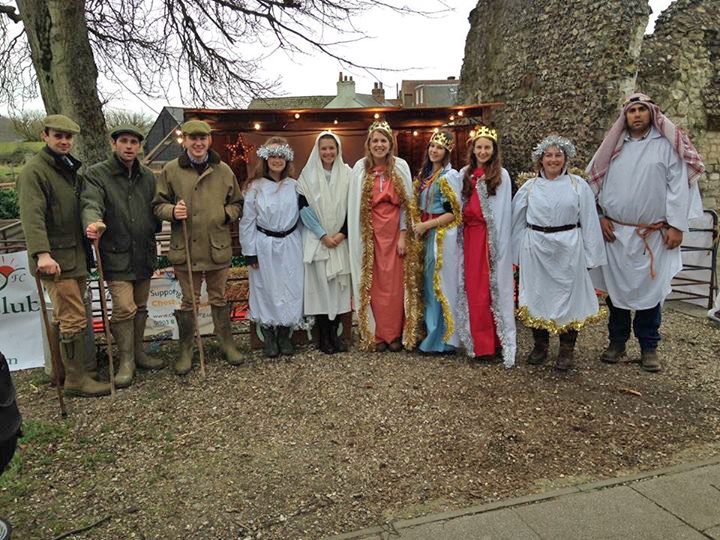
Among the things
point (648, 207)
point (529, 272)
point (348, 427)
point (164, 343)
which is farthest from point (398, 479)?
point (164, 343)

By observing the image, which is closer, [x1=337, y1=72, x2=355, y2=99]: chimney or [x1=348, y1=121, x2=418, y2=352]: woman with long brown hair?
[x1=348, y1=121, x2=418, y2=352]: woman with long brown hair

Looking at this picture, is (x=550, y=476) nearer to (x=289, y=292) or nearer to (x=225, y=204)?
(x=289, y=292)

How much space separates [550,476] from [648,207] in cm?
230

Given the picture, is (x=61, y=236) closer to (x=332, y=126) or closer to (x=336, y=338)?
(x=336, y=338)

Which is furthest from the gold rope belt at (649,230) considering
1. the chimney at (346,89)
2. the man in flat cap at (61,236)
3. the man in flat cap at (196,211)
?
the chimney at (346,89)

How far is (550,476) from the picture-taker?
2.74 m

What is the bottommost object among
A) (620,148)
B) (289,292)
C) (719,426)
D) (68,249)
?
(719,426)

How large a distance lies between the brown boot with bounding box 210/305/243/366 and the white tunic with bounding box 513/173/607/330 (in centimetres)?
241

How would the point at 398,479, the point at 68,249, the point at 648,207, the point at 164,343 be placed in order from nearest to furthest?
1. the point at 398,479
2. the point at 68,249
3. the point at 648,207
4. the point at 164,343

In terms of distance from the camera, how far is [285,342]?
4.63 meters

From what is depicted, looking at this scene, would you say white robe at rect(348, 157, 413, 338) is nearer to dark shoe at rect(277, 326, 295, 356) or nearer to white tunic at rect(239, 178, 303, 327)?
white tunic at rect(239, 178, 303, 327)

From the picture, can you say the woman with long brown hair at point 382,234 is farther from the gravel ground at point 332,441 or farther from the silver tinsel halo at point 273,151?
the silver tinsel halo at point 273,151

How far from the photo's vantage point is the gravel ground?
253cm

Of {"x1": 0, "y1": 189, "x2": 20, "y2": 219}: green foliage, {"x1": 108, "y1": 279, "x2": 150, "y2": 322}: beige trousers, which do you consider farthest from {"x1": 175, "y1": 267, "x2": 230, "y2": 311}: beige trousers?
{"x1": 0, "y1": 189, "x2": 20, "y2": 219}: green foliage
